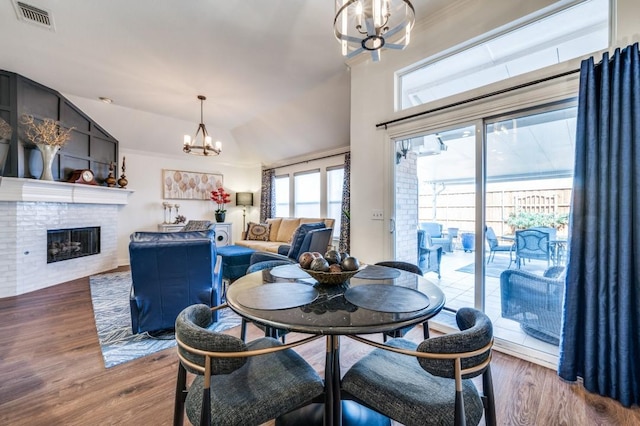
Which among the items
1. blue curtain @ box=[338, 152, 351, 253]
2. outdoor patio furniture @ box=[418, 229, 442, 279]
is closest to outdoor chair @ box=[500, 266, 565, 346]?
outdoor patio furniture @ box=[418, 229, 442, 279]

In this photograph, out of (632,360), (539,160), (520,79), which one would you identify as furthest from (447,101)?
(632,360)

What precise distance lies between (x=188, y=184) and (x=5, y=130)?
3.01 m

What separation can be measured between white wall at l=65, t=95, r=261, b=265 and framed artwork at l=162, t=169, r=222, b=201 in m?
0.11

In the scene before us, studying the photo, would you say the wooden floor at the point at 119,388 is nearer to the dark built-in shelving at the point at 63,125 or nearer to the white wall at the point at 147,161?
the dark built-in shelving at the point at 63,125

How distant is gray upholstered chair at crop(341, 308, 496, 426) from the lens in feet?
2.93

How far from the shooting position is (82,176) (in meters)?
4.49

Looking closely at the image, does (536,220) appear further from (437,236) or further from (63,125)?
(63,125)

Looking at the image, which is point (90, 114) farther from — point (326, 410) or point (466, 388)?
point (466, 388)

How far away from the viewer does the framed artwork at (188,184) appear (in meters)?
6.07

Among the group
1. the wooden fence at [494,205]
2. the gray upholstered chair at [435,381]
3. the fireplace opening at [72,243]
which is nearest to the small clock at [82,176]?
the fireplace opening at [72,243]

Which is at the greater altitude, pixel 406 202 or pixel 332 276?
pixel 406 202

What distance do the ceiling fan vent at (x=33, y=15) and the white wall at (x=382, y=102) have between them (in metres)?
3.12

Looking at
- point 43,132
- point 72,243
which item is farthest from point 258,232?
point 43,132

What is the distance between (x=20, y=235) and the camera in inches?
147
